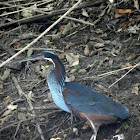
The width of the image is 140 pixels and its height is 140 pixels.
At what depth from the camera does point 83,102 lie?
4633 millimetres

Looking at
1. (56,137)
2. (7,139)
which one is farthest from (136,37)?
(7,139)

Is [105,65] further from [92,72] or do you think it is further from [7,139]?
[7,139]

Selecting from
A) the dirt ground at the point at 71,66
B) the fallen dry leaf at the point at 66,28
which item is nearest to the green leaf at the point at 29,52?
the dirt ground at the point at 71,66

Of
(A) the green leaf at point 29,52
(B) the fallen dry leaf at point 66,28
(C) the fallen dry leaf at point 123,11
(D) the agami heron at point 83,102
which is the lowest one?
(D) the agami heron at point 83,102

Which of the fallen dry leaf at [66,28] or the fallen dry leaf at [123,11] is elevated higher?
the fallen dry leaf at [123,11]

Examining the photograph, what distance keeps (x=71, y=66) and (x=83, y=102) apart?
1.53 m

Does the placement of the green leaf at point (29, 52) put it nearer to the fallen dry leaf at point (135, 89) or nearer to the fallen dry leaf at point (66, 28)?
the fallen dry leaf at point (66, 28)

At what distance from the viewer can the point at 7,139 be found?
4809 mm

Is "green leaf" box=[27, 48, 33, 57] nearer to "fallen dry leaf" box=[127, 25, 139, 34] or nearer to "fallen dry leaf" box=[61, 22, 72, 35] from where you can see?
"fallen dry leaf" box=[61, 22, 72, 35]

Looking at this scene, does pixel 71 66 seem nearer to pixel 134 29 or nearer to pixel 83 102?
pixel 134 29

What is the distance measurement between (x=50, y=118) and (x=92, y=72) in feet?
3.93

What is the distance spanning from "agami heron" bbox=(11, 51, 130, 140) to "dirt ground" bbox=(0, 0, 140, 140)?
9.3 inches

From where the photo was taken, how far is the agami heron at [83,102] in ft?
14.9

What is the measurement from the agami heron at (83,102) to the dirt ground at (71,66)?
24 centimetres
